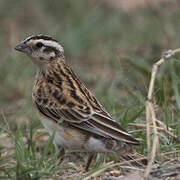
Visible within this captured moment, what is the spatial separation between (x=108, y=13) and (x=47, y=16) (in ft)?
5.60

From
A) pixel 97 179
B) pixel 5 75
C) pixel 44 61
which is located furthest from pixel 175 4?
pixel 97 179

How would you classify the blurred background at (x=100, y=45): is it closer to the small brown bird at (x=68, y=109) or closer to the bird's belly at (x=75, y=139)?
the small brown bird at (x=68, y=109)

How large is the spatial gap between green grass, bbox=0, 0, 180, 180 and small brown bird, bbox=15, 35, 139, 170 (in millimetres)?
342

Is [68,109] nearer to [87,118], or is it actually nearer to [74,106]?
[74,106]

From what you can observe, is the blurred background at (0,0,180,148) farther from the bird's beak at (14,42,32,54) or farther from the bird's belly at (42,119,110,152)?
the bird's beak at (14,42,32,54)

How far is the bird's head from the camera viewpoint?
7730 mm

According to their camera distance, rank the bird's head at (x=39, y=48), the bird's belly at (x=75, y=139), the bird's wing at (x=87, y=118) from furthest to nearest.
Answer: the bird's head at (x=39, y=48)
the bird's belly at (x=75, y=139)
the bird's wing at (x=87, y=118)

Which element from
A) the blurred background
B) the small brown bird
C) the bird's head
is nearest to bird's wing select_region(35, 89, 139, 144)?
the small brown bird

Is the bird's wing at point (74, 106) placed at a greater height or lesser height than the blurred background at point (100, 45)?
lesser

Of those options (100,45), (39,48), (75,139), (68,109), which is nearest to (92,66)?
(100,45)

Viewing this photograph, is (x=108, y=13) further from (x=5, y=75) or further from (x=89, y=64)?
(x=5, y=75)

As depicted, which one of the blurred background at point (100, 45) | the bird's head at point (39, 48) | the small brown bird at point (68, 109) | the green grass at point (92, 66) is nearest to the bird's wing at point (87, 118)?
the small brown bird at point (68, 109)

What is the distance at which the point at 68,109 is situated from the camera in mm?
6977

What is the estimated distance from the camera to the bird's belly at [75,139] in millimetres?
6605
